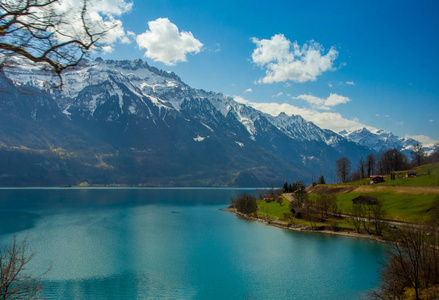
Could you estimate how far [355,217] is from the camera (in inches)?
3337

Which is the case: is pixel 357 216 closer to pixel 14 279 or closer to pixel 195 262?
pixel 195 262

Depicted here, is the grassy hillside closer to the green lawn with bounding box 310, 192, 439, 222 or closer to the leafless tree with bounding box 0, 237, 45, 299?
the green lawn with bounding box 310, 192, 439, 222

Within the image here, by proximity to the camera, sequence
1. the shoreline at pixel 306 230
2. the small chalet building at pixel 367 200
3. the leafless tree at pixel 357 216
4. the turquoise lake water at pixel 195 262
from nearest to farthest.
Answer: the turquoise lake water at pixel 195 262, the shoreline at pixel 306 230, the leafless tree at pixel 357 216, the small chalet building at pixel 367 200

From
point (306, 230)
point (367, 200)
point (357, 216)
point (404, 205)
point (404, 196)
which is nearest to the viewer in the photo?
point (357, 216)

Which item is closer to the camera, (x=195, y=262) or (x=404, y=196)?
(x=195, y=262)

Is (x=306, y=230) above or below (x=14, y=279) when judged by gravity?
below

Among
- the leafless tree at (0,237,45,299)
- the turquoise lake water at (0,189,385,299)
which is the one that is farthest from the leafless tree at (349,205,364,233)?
the leafless tree at (0,237,45,299)

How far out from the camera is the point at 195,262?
52406 mm

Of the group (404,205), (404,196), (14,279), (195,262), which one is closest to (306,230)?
(404,205)

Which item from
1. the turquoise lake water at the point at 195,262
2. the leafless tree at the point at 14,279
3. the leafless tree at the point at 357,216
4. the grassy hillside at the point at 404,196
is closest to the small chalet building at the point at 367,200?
the grassy hillside at the point at 404,196

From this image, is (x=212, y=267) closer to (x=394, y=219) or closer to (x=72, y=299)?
(x=72, y=299)

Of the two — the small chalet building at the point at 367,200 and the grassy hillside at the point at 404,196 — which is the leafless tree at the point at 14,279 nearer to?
the grassy hillside at the point at 404,196

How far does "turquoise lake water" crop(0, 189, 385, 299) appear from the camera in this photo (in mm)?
38969

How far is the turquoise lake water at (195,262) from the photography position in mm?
38969
